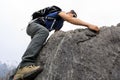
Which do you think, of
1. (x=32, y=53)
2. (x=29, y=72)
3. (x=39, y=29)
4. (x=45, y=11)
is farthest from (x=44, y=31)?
(x=29, y=72)

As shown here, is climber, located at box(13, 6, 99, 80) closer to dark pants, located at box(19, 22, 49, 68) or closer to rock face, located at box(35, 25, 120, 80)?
dark pants, located at box(19, 22, 49, 68)

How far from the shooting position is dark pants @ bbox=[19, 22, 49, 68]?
12383mm

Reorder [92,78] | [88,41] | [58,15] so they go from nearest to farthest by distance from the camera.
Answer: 1. [92,78]
2. [88,41]
3. [58,15]

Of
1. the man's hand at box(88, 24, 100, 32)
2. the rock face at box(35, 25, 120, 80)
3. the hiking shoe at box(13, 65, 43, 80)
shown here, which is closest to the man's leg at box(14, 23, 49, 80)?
the hiking shoe at box(13, 65, 43, 80)

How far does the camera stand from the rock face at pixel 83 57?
38.1ft

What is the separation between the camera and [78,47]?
39.8 feet

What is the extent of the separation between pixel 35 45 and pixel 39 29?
0.70 meters

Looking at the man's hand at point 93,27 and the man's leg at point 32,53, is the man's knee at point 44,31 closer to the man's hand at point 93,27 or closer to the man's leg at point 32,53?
the man's leg at point 32,53

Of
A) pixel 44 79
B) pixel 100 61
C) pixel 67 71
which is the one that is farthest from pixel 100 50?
pixel 44 79

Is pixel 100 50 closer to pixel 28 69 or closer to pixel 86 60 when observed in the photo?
pixel 86 60

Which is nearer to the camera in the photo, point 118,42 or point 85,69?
point 85,69

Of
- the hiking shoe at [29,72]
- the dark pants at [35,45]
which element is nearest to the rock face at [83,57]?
the hiking shoe at [29,72]

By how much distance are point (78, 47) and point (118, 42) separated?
1546mm

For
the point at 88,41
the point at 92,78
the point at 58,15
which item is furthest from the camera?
the point at 58,15
